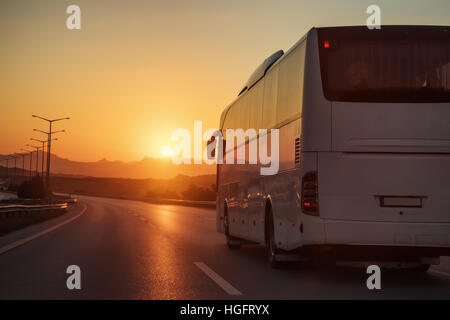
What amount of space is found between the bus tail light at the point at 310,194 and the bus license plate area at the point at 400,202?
0.93 metres

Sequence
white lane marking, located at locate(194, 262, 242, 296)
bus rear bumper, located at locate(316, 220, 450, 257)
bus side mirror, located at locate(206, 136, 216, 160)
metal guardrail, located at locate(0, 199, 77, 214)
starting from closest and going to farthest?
white lane marking, located at locate(194, 262, 242, 296), bus rear bumper, located at locate(316, 220, 450, 257), bus side mirror, located at locate(206, 136, 216, 160), metal guardrail, located at locate(0, 199, 77, 214)

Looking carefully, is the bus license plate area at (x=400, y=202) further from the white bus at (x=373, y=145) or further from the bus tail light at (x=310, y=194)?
the bus tail light at (x=310, y=194)

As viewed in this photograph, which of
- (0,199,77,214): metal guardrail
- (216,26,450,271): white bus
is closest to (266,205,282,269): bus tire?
(216,26,450,271): white bus

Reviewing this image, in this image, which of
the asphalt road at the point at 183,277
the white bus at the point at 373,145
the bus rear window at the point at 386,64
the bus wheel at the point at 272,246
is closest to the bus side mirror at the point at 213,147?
the asphalt road at the point at 183,277

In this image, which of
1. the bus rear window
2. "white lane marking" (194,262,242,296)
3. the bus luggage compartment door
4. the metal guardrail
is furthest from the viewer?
the metal guardrail

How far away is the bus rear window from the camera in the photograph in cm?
948

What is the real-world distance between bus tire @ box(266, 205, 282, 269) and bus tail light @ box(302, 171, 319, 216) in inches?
78.8

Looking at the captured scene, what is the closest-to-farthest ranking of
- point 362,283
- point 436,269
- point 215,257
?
point 362,283
point 436,269
point 215,257

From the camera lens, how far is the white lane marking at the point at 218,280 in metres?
9.07

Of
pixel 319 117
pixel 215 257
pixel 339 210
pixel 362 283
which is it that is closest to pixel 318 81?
pixel 319 117

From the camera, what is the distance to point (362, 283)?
400 inches

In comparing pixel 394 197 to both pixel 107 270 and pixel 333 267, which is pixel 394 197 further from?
pixel 107 270

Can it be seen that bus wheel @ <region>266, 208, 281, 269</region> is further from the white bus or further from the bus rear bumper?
the bus rear bumper
